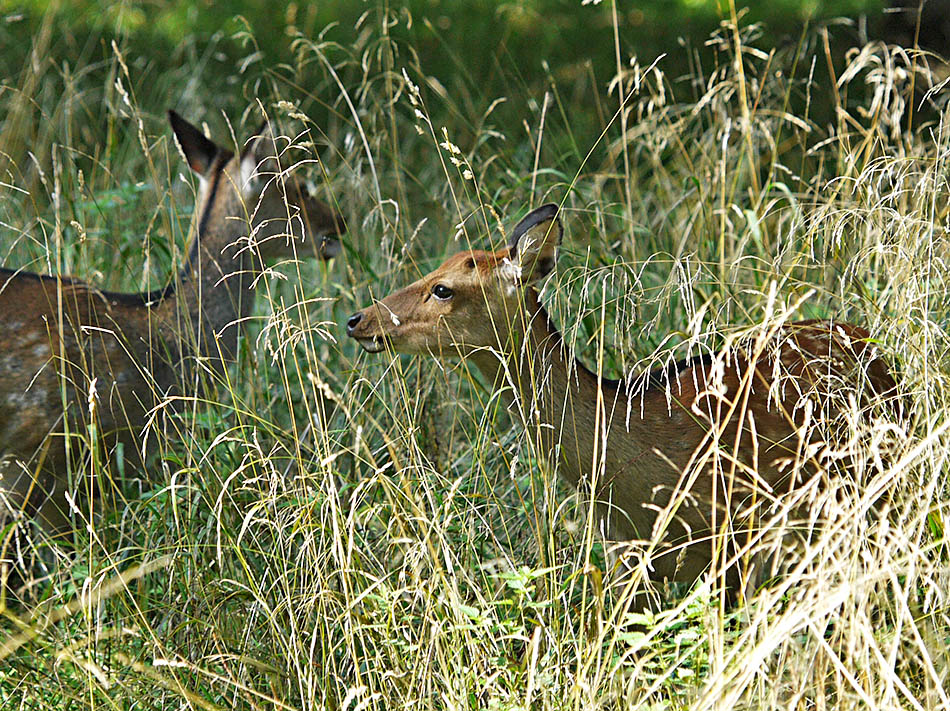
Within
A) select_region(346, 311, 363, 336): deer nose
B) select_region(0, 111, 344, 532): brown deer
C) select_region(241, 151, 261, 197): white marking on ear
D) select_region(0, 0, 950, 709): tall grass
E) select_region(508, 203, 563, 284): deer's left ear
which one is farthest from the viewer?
select_region(241, 151, 261, 197): white marking on ear

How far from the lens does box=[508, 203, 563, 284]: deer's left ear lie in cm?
308

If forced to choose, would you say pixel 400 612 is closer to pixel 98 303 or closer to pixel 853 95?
pixel 98 303

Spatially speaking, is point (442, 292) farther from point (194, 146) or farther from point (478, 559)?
point (194, 146)

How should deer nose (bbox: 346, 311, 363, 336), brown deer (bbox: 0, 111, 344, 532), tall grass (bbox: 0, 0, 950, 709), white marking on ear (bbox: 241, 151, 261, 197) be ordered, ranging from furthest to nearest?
white marking on ear (bbox: 241, 151, 261, 197), brown deer (bbox: 0, 111, 344, 532), deer nose (bbox: 346, 311, 363, 336), tall grass (bbox: 0, 0, 950, 709)

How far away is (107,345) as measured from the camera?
155 inches

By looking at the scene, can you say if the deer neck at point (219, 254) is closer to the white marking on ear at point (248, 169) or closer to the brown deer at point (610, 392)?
the white marking on ear at point (248, 169)

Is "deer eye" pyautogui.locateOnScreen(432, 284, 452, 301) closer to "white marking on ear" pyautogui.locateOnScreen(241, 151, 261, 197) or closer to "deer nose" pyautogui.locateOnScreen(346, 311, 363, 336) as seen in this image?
"deer nose" pyautogui.locateOnScreen(346, 311, 363, 336)

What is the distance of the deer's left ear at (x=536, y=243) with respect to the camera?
10.1 ft

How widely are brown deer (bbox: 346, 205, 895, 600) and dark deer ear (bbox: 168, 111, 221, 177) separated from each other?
1.45m

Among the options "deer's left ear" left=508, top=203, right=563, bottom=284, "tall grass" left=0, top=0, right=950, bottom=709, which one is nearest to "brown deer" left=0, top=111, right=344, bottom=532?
"tall grass" left=0, top=0, right=950, bottom=709

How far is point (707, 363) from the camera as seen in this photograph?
3242 mm

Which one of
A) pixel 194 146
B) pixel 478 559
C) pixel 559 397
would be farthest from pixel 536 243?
pixel 194 146

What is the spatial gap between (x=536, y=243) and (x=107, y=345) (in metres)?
1.61

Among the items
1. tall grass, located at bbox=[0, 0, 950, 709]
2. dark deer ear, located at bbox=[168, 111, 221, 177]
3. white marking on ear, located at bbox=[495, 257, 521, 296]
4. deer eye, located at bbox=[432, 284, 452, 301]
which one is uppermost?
dark deer ear, located at bbox=[168, 111, 221, 177]
